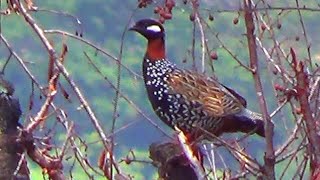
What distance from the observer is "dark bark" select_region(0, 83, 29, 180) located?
1.86m

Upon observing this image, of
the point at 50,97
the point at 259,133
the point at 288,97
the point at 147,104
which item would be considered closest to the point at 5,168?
the point at 50,97

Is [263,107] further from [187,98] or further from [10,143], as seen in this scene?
[187,98]

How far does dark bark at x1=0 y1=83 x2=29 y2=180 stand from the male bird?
86 cm

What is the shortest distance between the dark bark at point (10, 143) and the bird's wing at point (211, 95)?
1031 millimetres

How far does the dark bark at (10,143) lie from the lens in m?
1.86

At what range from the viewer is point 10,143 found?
1.87 meters

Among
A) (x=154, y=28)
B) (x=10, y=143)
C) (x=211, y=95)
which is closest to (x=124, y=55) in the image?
(x=154, y=28)

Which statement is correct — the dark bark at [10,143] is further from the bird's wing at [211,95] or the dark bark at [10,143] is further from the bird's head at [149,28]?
the bird's head at [149,28]

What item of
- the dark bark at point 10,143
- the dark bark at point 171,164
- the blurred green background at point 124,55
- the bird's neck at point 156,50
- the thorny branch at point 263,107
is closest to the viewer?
the thorny branch at point 263,107

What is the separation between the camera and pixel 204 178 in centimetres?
201

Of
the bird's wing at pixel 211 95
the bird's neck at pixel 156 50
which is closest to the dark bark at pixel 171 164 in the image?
the bird's wing at pixel 211 95

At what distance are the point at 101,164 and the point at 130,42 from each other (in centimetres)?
213

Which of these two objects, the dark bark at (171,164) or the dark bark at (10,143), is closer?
the dark bark at (10,143)

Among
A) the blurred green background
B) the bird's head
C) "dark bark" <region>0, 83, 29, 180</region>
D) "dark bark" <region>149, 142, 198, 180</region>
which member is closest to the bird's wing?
the bird's head
